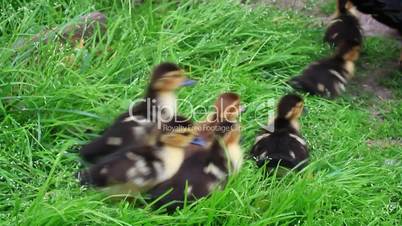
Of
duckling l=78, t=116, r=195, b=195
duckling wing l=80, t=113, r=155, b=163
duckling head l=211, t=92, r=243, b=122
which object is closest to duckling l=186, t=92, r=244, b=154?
duckling head l=211, t=92, r=243, b=122

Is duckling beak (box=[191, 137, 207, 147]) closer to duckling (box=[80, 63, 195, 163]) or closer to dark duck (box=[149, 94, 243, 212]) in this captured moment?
dark duck (box=[149, 94, 243, 212])

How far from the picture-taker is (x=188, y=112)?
4.11 m

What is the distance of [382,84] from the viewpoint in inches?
194

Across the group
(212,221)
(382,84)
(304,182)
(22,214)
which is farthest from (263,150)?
(382,84)

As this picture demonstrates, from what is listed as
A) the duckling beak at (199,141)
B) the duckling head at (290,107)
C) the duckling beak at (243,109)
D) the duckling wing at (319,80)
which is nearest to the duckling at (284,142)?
the duckling head at (290,107)

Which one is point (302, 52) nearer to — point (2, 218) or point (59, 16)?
point (59, 16)

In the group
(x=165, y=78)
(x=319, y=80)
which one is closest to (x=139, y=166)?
(x=165, y=78)

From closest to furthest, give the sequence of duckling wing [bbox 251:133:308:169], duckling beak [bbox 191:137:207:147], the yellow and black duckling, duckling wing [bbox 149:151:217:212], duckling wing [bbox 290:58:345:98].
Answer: duckling wing [bbox 149:151:217:212] → duckling beak [bbox 191:137:207:147] → duckling wing [bbox 251:133:308:169] → duckling wing [bbox 290:58:345:98] → the yellow and black duckling

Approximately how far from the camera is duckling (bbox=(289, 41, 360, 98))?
4.55m

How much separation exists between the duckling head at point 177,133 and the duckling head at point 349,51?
1440 millimetres

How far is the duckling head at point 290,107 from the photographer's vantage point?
153 inches

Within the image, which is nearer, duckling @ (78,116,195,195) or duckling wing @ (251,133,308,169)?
duckling @ (78,116,195,195)

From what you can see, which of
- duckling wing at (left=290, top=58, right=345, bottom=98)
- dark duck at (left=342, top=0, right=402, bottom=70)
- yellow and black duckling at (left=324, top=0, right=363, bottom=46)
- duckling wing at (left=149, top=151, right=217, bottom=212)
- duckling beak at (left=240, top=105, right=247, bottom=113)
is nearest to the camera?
duckling wing at (left=149, top=151, right=217, bottom=212)

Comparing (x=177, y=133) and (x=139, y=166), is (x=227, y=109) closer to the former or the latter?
(x=177, y=133)
